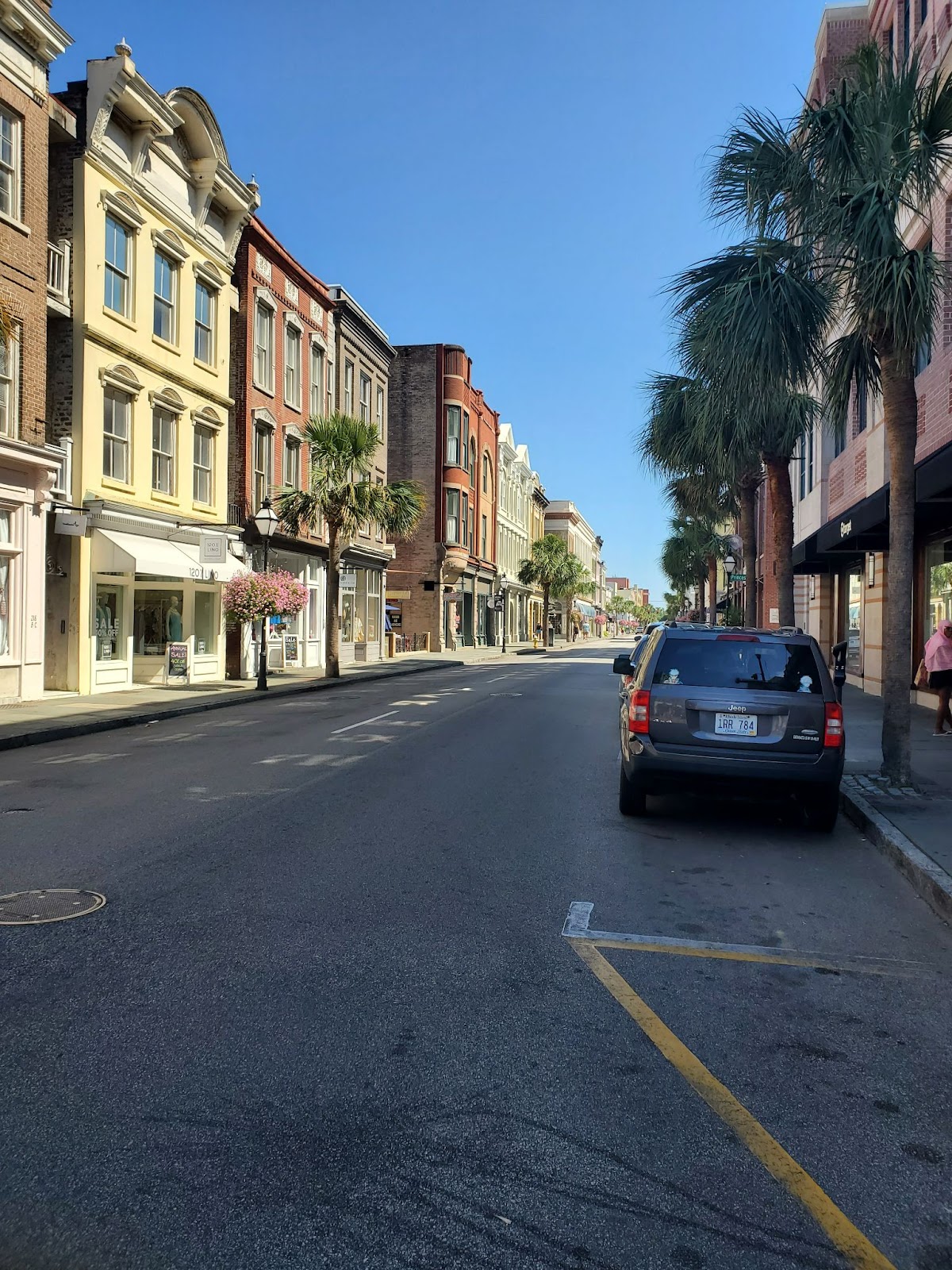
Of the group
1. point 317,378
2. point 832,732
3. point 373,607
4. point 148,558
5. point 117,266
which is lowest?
point 832,732

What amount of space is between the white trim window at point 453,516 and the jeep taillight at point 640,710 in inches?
1719

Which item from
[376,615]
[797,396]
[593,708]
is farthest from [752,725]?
[376,615]

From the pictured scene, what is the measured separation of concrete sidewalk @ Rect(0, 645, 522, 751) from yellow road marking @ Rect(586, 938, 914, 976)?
1046cm

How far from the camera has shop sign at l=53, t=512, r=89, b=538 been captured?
63.7ft

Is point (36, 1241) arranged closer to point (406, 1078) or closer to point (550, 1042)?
point (406, 1078)

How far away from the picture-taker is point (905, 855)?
7.11 metres

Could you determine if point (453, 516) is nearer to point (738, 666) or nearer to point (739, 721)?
point (738, 666)

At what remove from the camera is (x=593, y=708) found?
20.0 meters

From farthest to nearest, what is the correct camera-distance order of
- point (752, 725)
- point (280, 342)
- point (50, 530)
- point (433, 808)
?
point (280, 342), point (50, 530), point (433, 808), point (752, 725)

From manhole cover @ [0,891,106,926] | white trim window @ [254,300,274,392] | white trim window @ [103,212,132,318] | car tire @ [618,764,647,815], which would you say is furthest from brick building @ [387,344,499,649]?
manhole cover @ [0,891,106,926]

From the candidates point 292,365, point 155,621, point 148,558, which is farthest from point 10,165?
point 292,365

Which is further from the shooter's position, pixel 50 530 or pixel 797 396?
pixel 50 530

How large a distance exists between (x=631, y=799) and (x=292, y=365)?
26288 millimetres

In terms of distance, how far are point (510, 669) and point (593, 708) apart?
16055mm
